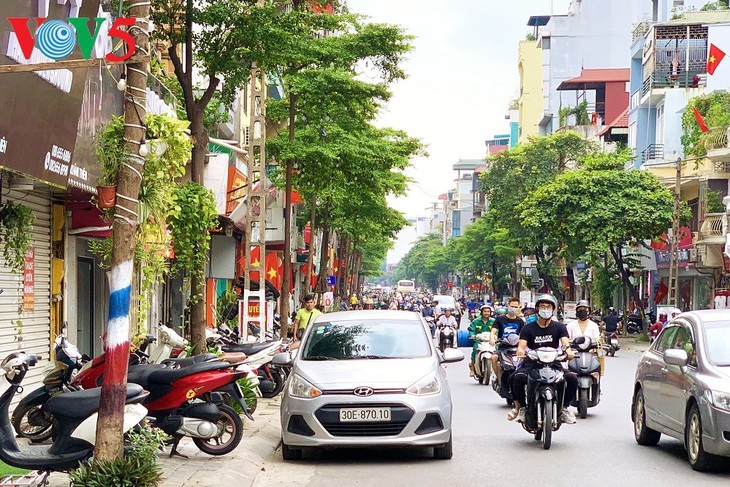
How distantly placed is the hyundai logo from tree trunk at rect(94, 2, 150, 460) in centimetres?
337

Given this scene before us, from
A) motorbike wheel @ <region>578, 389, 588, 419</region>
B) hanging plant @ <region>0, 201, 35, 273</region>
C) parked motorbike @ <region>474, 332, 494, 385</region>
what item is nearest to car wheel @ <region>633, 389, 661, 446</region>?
motorbike wheel @ <region>578, 389, 588, 419</region>

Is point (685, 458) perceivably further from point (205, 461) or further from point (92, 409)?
point (92, 409)

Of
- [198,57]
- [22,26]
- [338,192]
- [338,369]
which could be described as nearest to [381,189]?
[338,192]

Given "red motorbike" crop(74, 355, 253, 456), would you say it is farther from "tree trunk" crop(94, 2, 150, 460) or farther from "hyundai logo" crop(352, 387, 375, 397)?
"tree trunk" crop(94, 2, 150, 460)

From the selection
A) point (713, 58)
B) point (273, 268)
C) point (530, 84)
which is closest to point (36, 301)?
point (273, 268)

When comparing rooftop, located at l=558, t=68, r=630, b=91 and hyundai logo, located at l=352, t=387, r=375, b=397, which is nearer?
hyundai logo, located at l=352, t=387, r=375, b=397

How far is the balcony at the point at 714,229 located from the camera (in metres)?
43.0

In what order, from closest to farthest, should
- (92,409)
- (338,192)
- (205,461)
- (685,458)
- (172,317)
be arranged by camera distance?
(92,409)
(205,461)
(685,458)
(172,317)
(338,192)

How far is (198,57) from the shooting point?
16.4m

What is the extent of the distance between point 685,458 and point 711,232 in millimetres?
33423

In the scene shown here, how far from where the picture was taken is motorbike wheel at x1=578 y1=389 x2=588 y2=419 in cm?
1664

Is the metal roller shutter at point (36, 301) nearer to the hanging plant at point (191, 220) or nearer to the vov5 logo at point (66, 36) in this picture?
the hanging plant at point (191, 220)

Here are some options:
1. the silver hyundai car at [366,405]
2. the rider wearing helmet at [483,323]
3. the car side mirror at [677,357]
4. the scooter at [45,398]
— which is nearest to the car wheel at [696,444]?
the car side mirror at [677,357]

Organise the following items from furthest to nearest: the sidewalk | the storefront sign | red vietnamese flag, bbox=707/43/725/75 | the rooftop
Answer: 1. the rooftop
2. red vietnamese flag, bbox=707/43/725/75
3. the storefront sign
4. the sidewalk
